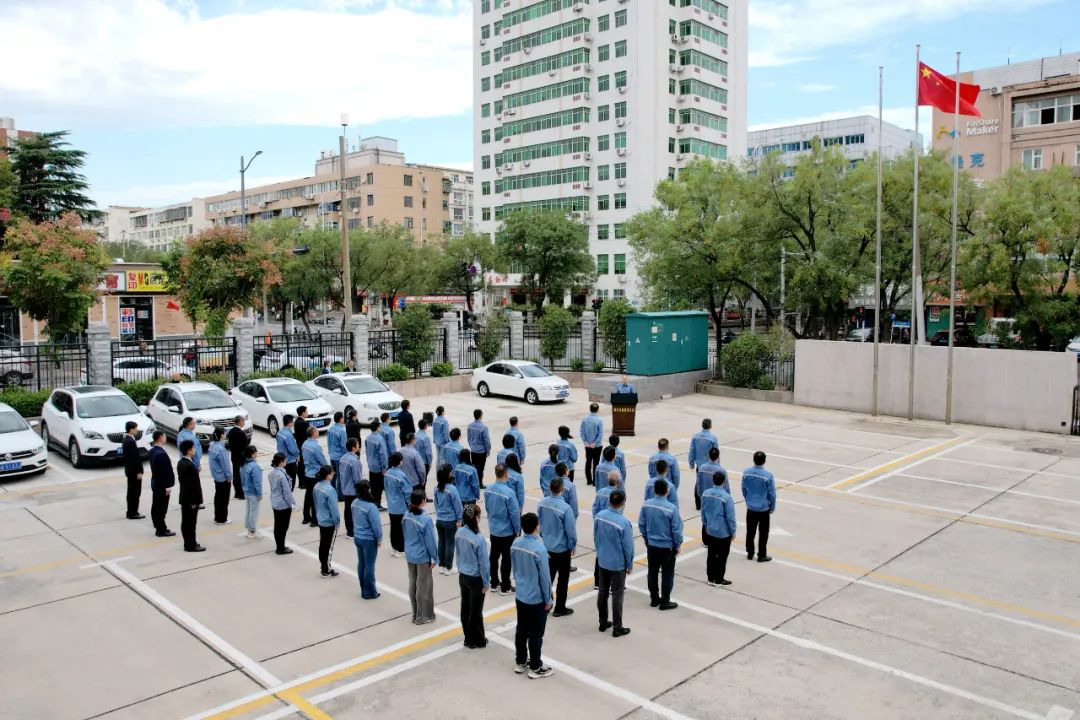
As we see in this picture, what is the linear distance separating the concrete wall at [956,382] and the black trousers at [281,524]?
19136 millimetres

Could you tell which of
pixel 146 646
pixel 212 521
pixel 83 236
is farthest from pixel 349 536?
pixel 83 236

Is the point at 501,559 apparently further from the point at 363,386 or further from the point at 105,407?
the point at 363,386

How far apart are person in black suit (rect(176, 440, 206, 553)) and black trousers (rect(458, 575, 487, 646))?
4.91m

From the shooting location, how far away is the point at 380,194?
92438 mm

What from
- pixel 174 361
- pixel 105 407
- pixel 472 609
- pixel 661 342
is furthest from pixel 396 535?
pixel 661 342

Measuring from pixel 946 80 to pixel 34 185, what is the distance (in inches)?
1834

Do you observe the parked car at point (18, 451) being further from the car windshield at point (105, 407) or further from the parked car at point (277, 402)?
the parked car at point (277, 402)

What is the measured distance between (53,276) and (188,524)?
18276 millimetres

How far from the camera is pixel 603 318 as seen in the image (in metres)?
31.1

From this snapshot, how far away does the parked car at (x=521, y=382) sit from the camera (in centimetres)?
2659

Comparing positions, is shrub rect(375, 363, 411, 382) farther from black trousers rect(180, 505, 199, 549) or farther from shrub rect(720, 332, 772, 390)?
black trousers rect(180, 505, 199, 549)

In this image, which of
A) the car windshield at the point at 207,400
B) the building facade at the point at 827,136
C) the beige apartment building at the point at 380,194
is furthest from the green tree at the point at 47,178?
the building facade at the point at 827,136

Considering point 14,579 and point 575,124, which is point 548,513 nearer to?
point 14,579

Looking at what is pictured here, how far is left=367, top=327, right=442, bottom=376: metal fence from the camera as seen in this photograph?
2961 cm
